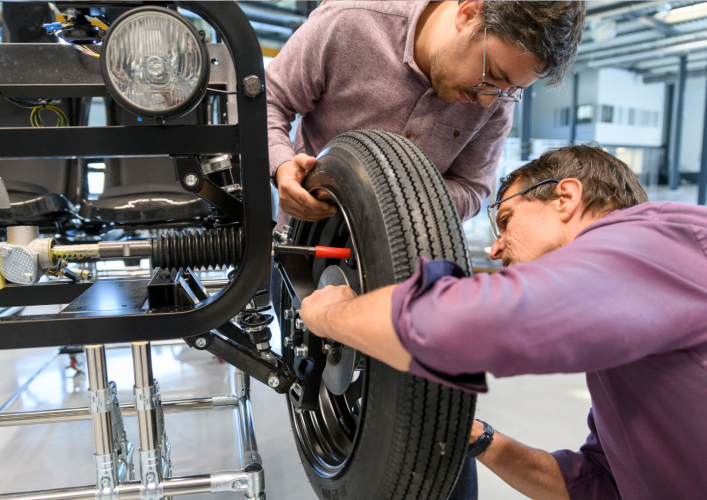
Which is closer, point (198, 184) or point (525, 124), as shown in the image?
point (198, 184)

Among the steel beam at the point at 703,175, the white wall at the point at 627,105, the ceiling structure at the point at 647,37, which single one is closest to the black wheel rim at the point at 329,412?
the ceiling structure at the point at 647,37

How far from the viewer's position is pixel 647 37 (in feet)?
22.3

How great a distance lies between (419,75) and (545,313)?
0.91 m

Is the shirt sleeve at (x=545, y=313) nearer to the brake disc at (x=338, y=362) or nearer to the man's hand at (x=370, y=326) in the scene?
the man's hand at (x=370, y=326)

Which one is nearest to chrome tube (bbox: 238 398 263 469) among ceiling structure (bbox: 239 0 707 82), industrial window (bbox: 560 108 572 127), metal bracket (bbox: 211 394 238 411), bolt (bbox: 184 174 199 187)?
metal bracket (bbox: 211 394 238 411)

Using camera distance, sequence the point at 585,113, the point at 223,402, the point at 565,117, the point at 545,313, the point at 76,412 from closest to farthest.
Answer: the point at 545,313 < the point at 76,412 < the point at 223,402 < the point at 585,113 < the point at 565,117

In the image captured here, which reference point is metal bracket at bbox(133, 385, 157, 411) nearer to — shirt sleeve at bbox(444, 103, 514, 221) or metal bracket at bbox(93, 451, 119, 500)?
metal bracket at bbox(93, 451, 119, 500)

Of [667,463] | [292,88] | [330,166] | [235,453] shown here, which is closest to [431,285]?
[330,166]

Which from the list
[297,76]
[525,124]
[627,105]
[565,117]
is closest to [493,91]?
[297,76]

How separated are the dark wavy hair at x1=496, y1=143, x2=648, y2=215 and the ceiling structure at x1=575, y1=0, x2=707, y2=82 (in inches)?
186

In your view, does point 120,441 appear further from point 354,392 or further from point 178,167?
point 178,167

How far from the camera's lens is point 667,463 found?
788 millimetres

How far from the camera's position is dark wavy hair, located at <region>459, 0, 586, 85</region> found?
0.98m

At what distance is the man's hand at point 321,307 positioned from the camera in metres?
0.73
